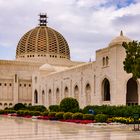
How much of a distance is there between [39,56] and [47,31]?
576 cm

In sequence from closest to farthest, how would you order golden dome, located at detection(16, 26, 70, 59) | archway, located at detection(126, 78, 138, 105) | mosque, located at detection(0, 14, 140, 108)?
1. mosque, located at detection(0, 14, 140, 108)
2. archway, located at detection(126, 78, 138, 105)
3. golden dome, located at detection(16, 26, 70, 59)

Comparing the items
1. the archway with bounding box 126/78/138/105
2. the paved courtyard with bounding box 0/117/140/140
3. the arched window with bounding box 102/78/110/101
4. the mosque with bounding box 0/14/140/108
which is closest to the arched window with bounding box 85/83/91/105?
the mosque with bounding box 0/14/140/108

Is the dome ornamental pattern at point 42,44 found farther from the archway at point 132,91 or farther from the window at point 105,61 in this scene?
the window at point 105,61

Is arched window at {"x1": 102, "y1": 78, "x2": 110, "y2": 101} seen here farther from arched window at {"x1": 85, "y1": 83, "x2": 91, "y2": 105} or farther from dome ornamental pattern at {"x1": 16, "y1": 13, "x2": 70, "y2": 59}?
dome ornamental pattern at {"x1": 16, "y1": 13, "x2": 70, "y2": 59}

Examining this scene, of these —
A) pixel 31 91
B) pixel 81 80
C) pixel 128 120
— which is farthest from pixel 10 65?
pixel 128 120

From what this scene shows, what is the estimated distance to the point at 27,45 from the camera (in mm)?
65500

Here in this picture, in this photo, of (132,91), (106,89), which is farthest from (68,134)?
(132,91)

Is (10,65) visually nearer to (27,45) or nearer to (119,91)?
(27,45)

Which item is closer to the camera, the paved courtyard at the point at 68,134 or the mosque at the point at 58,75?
the paved courtyard at the point at 68,134

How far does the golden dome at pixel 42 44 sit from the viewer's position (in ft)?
212

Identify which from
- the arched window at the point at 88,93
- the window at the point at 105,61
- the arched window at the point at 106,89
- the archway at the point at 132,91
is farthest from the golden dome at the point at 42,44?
the window at the point at 105,61

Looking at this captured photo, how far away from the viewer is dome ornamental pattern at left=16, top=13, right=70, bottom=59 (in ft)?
212

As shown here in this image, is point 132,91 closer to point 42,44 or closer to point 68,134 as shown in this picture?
point 68,134

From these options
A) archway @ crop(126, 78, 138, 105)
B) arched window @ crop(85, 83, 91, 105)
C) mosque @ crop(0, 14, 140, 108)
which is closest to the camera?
mosque @ crop(0, 14, 140, 108)
